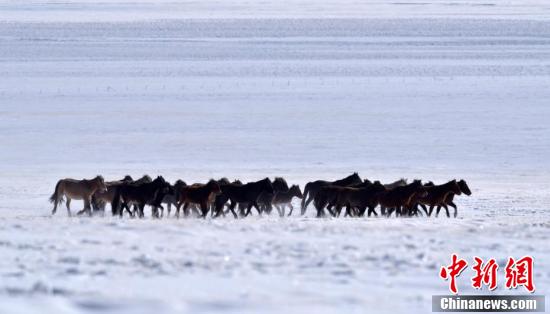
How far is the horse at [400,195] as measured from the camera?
13016 mm

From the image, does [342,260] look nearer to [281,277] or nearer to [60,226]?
[281,277]

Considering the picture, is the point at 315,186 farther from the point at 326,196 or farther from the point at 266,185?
the point at 266,185

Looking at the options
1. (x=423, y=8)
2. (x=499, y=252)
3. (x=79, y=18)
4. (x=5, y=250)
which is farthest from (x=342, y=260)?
(x=423, y=8)

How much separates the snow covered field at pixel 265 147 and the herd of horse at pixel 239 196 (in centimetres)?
56

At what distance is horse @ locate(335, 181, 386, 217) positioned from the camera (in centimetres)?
1303

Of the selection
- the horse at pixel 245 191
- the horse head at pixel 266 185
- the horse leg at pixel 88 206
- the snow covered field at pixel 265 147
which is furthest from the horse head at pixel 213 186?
the horse leg at pixel 88 206

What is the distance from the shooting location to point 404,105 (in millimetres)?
27219

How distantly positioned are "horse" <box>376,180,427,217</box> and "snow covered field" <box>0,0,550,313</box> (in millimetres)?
828

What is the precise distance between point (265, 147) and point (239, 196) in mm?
7267

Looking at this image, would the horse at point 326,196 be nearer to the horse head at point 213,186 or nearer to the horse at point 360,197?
the horse at point 360,197

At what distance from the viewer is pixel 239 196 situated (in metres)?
13.2

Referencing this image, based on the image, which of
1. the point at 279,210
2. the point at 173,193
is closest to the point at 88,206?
the point at 173,193

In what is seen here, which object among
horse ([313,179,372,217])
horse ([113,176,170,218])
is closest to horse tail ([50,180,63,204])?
horse ([113,176,170,218])

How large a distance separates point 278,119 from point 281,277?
1756 cm
